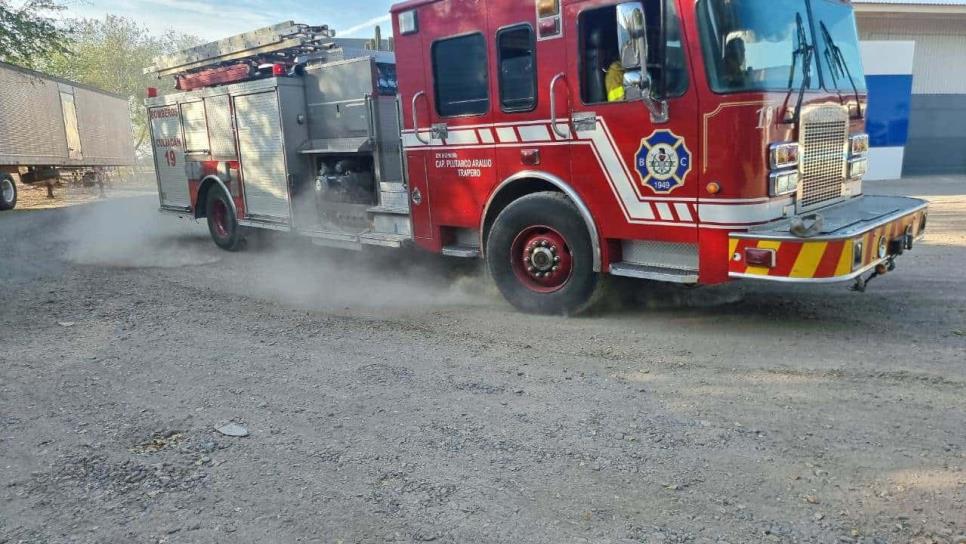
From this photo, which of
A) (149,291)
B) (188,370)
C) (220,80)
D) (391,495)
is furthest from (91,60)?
(391,495)

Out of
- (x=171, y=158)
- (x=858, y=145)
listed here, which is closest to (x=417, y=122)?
(x=858, y=145)

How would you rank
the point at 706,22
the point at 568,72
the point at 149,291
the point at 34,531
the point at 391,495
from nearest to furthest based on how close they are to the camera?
1. the point at 34,531
2. the point at 391,495
3. the point at 706,22
4. the point at 568,72
5. the point at 149,291

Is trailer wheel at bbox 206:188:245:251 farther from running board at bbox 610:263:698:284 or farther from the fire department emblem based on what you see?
the fire department emblem

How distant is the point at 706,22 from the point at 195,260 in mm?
7607

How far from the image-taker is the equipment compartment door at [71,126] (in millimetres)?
23234

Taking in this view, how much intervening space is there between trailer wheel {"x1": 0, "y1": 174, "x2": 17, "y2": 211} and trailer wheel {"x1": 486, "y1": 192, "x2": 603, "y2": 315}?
18.0m

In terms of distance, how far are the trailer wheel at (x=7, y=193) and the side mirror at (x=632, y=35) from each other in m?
19.5

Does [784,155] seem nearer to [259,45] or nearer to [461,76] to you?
[461,76]

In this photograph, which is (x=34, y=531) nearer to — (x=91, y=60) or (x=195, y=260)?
(x=195, y=260)

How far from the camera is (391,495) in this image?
303 centimetres

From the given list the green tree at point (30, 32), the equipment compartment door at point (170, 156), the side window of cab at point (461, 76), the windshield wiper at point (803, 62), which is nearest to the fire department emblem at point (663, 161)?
the windshield wiper at point (803, 62)

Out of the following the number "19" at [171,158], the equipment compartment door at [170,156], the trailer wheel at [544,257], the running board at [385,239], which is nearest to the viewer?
the trailer wheel at [544,257]

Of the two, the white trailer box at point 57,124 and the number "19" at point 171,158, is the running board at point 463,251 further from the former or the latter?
the white trailer box at point 57,124

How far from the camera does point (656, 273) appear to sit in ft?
17.1
